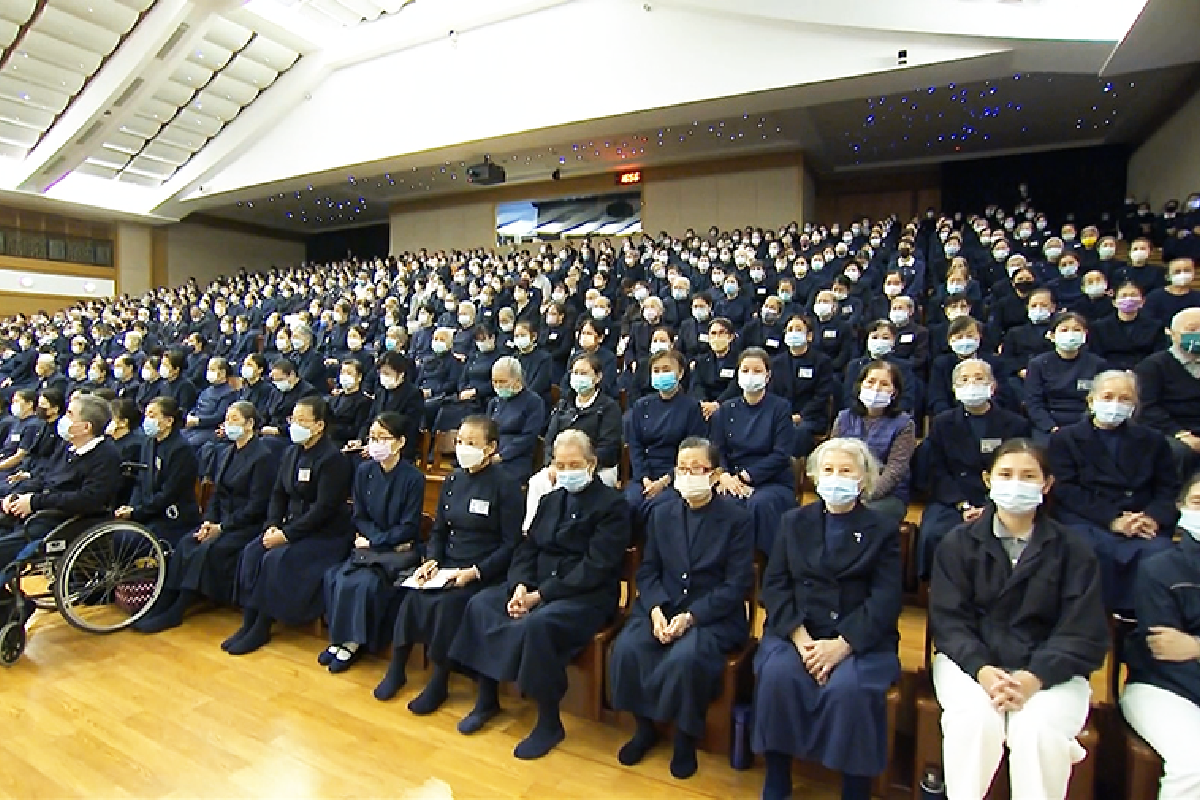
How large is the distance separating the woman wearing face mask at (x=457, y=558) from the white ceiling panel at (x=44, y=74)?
1337cm

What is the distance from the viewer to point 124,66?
11641 mm

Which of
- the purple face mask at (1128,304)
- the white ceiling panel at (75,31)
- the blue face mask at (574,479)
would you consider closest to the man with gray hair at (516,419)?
the blue face mask at (574,479)

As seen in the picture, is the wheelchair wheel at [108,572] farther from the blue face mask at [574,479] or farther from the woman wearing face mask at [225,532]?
the blue face mask at [574,479]

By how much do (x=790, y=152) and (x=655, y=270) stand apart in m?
5.40

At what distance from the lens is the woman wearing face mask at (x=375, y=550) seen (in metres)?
3.05

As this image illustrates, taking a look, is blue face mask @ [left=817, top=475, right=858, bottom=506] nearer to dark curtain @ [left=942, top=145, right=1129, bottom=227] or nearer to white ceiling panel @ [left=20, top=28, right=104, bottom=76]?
dark curtain @ [left=942, top=145, right=1129, bottom=227]

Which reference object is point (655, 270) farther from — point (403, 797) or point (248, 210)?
point (248, 210)

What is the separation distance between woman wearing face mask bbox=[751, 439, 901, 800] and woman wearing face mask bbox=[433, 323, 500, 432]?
348cm

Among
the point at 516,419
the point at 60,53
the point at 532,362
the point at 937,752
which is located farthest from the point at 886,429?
the point at 60,53

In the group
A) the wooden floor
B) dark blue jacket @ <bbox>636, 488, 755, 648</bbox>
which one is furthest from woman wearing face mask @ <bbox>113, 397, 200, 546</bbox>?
dark blue jacket @ <bbox>636, 488, 755, 648</bbox>

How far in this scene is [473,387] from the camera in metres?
5.71

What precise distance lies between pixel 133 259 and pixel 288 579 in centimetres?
1738

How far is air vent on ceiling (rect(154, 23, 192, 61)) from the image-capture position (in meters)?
11.3

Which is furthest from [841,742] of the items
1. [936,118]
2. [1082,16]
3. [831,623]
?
[936,118]
